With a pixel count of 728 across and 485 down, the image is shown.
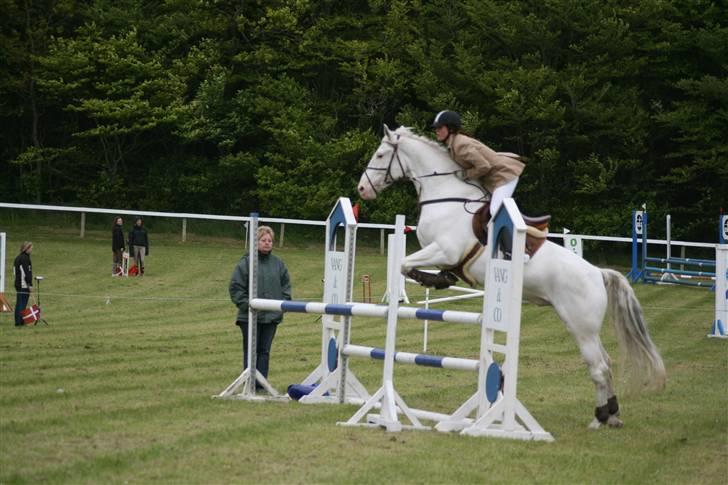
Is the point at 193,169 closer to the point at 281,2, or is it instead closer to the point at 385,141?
the point at 281,2

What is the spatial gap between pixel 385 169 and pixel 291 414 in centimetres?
282

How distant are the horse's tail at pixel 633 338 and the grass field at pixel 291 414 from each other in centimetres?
42

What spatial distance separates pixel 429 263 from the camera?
428 inches

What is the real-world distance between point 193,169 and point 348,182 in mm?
6751

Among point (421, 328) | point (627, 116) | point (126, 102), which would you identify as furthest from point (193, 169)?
point (421, 328)

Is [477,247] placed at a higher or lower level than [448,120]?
lower

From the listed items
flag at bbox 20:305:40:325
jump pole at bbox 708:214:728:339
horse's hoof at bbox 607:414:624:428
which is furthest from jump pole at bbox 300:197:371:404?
jump pole at bbox 708:214:728:339

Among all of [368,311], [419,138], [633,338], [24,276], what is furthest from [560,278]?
[24,276]

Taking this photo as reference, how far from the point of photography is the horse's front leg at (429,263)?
1084 centimetres

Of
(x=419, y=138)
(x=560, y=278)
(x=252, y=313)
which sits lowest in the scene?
(x=252, y=313)

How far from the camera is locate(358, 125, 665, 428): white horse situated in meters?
10.6

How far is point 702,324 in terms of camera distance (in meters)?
22.4

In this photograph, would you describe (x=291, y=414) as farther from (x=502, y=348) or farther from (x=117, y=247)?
(x=117, y=247)

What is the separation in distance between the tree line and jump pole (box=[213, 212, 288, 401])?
29233 mm
